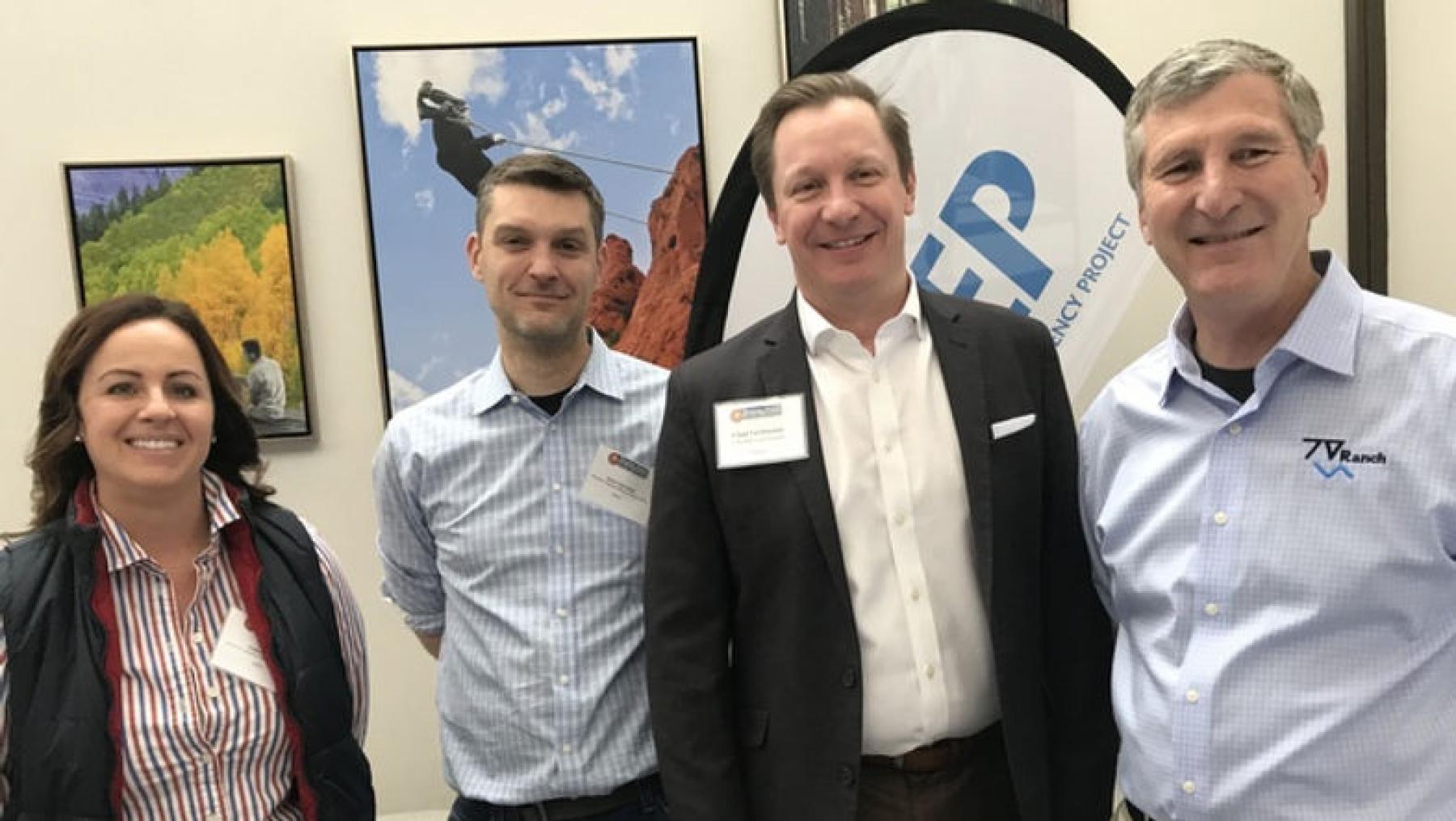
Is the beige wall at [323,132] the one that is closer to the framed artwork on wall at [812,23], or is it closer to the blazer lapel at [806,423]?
the framed artwork on wall at [812,23]

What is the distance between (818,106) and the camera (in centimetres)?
161

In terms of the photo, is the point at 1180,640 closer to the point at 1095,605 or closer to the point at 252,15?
the point at 1095,605

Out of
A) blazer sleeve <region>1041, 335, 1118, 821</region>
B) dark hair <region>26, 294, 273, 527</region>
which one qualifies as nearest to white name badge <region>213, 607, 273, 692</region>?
dark hair <region>26, 294, 273, 527</region>

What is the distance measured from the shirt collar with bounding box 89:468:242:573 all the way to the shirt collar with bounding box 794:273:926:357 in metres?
0.99

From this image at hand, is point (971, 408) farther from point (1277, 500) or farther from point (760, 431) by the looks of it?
point (1277, 500)

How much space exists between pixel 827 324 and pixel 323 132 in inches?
79.4

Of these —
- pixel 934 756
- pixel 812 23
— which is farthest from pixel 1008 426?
pixel 812 23

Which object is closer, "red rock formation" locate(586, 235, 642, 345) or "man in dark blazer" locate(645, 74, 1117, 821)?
"man in dark blazer" locate(645, 74, 1117, 821)

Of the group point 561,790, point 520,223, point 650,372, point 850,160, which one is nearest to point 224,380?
point 520,223

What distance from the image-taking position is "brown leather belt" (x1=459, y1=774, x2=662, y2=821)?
175 centimetres

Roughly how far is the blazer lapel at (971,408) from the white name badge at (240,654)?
3.68 feet

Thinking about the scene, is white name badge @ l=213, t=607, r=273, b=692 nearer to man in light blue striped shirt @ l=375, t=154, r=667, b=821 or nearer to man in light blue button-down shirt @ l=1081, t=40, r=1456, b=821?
man in light blue striped shirt @ l=375, t=154, r=667, b=821

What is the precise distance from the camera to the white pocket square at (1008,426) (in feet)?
5.01

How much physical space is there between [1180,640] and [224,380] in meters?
1.57
